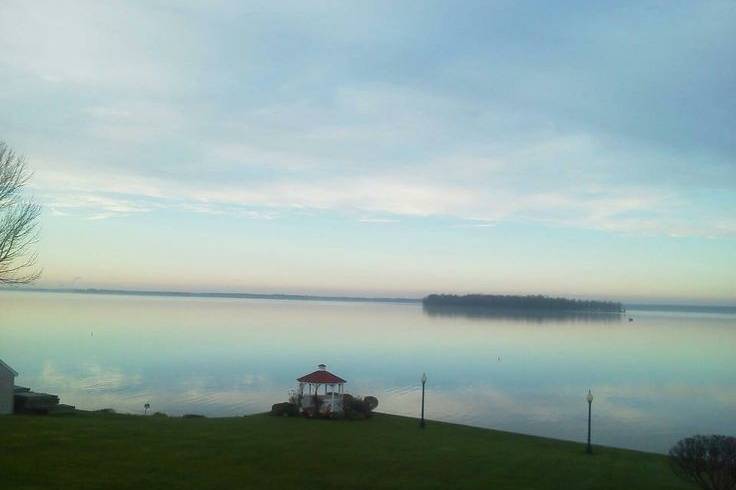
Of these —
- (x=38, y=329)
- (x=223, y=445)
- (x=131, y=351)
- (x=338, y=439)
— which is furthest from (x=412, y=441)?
(x=38, y=329)

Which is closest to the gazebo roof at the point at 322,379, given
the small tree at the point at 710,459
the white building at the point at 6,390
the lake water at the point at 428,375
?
the lake water at the point at 428,375

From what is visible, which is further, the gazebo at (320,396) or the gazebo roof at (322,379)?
the gazebo roof at (322,379)

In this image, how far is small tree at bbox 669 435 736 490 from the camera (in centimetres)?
999

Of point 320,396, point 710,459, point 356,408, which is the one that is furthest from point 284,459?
point 320,396

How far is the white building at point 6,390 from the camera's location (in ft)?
67.5

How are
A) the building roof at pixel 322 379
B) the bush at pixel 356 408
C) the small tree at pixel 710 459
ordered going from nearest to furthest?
the small tree at pixel 710 459
the bush at pixel 356 408
the building roof at pixel 322 379

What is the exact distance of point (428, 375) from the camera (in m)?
44.6

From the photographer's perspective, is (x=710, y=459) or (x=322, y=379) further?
(x=322, y=379)

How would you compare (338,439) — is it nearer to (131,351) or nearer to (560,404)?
(560,404)

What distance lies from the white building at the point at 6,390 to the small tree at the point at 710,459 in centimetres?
1865

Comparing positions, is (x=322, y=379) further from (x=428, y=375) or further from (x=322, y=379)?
(x=428, y=375)

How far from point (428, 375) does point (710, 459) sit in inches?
1373

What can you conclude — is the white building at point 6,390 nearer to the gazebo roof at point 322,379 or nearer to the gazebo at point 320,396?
the gazebo at point 320,396

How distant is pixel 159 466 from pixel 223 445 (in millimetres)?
2845
